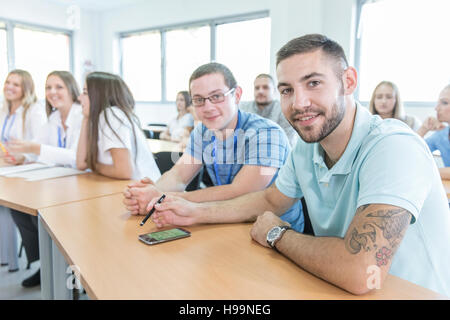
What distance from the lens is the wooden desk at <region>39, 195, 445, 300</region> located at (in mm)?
821

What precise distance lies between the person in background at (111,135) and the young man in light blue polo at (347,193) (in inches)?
34.9

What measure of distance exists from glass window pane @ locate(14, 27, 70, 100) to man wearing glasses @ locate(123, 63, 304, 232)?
18.4 feet

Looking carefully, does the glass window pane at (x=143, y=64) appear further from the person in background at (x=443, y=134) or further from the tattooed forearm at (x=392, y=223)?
the tattooed forearm at (x=392, y=223)

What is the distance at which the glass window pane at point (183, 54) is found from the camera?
6.70m

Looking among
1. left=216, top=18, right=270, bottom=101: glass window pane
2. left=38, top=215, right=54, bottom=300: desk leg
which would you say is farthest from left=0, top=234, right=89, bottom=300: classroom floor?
left=216, top=18, right=270, bottom=101: glass window pane

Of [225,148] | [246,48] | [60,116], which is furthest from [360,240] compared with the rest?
[246,48]

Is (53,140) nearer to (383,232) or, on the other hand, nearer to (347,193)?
(347,193)

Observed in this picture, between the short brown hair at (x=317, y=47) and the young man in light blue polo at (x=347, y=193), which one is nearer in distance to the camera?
the young man in light blue polo at (x=347, y=193)

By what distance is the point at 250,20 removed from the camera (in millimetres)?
6008

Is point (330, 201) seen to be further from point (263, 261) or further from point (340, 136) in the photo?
point (263, 261)

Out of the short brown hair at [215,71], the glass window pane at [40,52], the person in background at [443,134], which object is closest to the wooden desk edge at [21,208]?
the short brown hair at [215,71]

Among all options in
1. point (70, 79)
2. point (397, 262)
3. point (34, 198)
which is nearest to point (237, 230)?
point (397, 262)

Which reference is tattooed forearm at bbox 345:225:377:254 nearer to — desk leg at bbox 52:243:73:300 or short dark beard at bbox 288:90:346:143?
short dark beard at bbox 288:90:346:143
